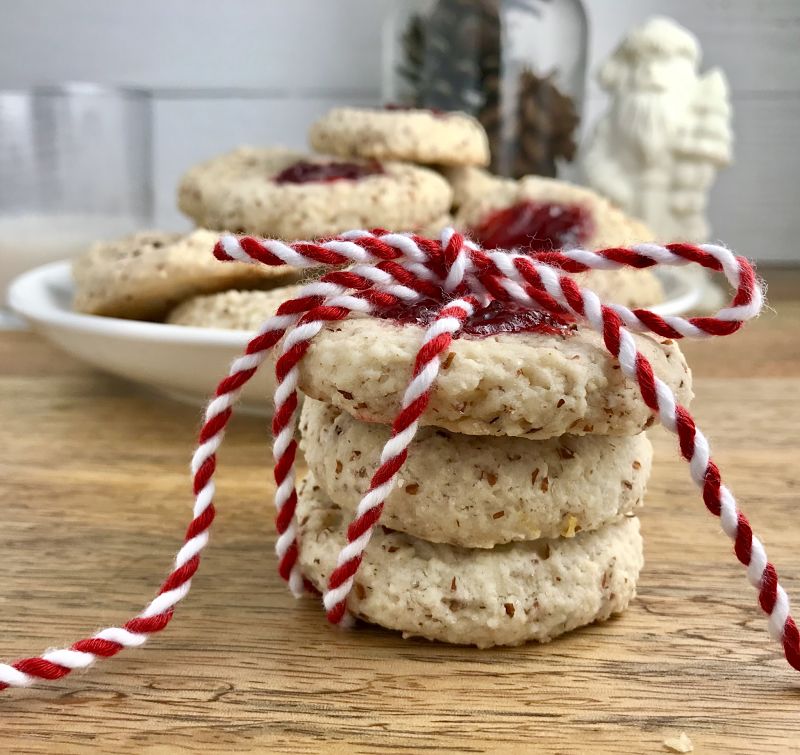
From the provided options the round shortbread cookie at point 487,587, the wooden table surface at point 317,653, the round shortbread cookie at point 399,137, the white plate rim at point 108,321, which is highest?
the round shortbread cookie at point 399,137

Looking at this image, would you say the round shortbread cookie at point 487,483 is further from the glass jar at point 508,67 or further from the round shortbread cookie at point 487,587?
the glass jar at point 508,67

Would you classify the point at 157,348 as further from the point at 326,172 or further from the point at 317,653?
the point at 317,653

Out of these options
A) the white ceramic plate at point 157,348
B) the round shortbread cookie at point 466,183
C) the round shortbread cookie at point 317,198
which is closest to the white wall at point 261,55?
the round shortbread cookie at point 466,183

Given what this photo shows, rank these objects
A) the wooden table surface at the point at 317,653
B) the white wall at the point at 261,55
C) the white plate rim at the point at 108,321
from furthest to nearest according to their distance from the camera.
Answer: the white wall at the point at 261,55, the white plate rim at the point at 108,321, the wooden table surface at the point at 317,653

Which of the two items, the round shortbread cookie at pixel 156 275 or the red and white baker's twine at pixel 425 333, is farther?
the round shortbread cookie at pixel 156 275

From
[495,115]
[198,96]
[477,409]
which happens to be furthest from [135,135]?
[477,409]

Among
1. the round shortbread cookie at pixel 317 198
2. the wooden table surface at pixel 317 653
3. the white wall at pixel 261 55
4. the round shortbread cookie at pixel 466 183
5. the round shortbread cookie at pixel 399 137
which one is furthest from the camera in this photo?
the white wall at pixel 261 55

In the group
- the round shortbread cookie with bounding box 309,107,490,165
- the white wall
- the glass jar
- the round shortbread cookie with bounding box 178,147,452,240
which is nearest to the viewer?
the round shortbread cookie with bounding box 178,147,452,240

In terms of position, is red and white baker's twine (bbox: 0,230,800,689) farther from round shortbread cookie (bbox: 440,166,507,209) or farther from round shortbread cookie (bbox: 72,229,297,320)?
round shortbread cookie (bbox: 440,166,507,209)

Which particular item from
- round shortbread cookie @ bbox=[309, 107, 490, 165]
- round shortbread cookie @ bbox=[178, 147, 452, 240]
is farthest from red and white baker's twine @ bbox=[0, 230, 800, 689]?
round shortbread cookie @ bbox=[309, 107, 490, 165]
